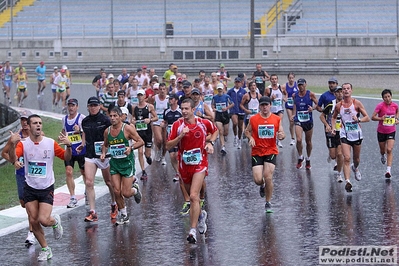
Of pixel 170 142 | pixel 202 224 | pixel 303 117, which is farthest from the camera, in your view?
pixel 303 117

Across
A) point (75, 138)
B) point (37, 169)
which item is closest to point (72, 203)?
point (75, 138)

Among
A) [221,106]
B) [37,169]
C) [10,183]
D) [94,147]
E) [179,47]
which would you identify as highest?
[179,47]

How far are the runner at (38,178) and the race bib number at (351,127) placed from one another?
6.43 meters

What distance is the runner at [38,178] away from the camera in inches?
422

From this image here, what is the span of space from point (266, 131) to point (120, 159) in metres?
2.44

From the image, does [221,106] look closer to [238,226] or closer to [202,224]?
[238,226]

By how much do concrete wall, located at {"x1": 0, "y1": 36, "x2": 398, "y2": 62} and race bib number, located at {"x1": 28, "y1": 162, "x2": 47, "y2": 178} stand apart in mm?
34252

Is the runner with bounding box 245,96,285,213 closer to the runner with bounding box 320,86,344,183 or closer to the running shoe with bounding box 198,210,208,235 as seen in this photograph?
the running shoe with bounding box 198,210,208,235

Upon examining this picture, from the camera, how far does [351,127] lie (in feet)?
51.3

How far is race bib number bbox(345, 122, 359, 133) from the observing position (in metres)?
15.6

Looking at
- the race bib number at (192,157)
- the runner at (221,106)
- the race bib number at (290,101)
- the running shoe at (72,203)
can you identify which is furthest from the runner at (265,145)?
the race bib number at (290,101)

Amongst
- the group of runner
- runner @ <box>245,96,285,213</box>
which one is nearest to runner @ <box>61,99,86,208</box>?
the group of runner

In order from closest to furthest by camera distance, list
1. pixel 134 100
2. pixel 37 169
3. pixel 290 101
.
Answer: pixel 37 169, pixel 290 101, pixel 134 100

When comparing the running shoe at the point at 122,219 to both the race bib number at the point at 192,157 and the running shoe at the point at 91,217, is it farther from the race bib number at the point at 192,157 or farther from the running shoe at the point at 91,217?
the race bib number at the point at 192,157
